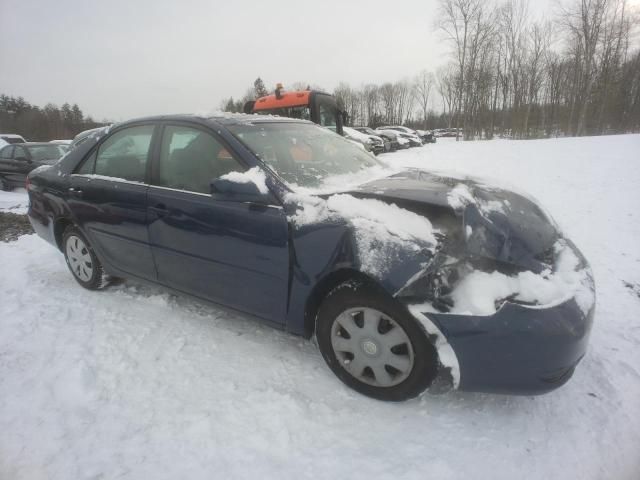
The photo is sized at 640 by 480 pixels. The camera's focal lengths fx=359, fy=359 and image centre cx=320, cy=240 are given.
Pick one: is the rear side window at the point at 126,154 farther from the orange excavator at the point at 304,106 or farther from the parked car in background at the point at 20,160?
the parked car in background at the point at 20,160

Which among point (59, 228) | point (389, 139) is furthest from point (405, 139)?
point (59, 228)

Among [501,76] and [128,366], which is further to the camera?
[501,76]

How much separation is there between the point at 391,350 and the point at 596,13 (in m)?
31.3

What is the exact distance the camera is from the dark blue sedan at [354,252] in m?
1.73

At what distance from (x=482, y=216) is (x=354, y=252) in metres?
0.72

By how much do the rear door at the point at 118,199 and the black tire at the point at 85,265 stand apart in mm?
175

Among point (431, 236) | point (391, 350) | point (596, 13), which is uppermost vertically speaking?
point (596, 13)

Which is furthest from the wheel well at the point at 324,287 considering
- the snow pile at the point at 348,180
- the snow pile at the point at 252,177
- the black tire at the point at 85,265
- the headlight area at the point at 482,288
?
the black tire at the point at 85,265

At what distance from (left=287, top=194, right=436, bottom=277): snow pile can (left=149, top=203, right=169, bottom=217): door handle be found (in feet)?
3.52

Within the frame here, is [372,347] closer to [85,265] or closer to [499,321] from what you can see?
[499,321]

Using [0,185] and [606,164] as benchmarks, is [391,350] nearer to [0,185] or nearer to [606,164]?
[606,164]

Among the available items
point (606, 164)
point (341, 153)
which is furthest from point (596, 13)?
point (341, 153)

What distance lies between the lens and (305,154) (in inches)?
106

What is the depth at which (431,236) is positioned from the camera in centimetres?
181
